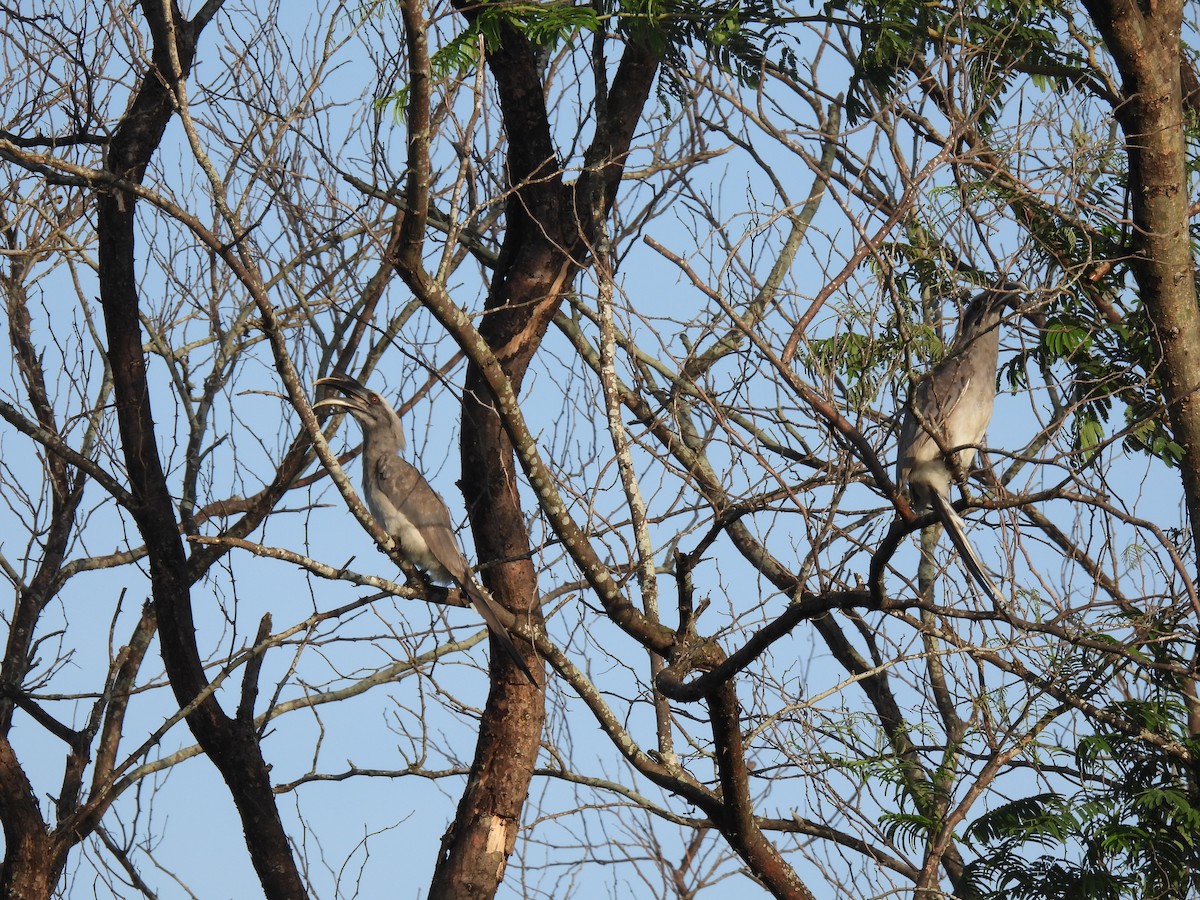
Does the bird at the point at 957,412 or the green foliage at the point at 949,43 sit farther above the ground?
the green foliage at the point at 949,43

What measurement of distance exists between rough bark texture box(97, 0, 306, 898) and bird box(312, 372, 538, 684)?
3.20ft

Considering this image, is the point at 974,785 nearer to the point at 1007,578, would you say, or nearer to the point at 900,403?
the point at 1007,578

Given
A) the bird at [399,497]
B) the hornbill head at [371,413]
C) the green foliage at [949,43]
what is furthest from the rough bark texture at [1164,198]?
the hornbill head at [371,413]

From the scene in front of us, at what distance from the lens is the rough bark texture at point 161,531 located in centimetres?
638

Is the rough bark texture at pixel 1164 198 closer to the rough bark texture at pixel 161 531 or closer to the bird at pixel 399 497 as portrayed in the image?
the bird at pixel 399 497

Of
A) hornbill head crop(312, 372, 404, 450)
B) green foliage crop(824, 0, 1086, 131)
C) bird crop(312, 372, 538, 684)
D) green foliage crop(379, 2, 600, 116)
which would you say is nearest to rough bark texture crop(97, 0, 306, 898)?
bird crop(312, 372, 538, 684)

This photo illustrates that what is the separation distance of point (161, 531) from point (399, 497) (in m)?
1.23

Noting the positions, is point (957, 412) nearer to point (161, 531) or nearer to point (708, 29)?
point (708, 29)

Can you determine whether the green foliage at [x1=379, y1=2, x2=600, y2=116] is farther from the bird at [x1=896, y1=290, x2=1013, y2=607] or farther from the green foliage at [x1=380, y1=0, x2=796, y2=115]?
the bird at [x1=896, y1=290, x2=1013, y2=607]

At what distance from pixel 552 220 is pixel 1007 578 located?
9.29ft

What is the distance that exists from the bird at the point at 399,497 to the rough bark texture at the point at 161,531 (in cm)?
97

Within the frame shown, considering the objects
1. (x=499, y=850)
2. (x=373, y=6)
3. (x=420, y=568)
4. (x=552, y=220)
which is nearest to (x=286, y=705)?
(x=420, y=568)

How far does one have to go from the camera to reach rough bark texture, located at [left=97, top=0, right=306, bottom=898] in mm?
6383

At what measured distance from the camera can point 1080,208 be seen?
5.61 meters
